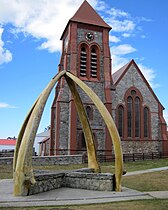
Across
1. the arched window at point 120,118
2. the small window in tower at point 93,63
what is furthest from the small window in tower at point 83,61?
the arched window at point 120,118

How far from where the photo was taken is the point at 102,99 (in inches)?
1300

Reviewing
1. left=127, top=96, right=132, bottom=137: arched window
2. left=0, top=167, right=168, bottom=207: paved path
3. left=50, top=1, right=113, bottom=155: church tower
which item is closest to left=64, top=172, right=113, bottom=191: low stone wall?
left=0, top=167, right=168, bottom=207: paved path

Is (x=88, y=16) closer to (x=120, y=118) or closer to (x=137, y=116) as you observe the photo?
(x=120, y=118)

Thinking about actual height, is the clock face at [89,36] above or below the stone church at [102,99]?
above

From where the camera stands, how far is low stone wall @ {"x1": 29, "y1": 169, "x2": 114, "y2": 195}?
33.8ft

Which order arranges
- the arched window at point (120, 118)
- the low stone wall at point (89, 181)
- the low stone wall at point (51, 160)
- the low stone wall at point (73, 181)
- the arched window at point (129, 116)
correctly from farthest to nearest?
the arched window at point (129, 116), the arched window at point (120, 118), the low stone wall at point (51, 160), the low stone wall at point (89, 181), the low stone wall at point (73, 181)

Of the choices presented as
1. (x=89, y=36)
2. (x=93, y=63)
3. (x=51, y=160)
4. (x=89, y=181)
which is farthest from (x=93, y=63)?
(x=89, y=181)

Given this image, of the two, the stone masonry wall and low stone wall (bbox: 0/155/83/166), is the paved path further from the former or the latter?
the stone masonry wall

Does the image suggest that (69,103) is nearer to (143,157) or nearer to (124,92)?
(124,92)

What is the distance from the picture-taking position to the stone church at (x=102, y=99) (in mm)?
31672

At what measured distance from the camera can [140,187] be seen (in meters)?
11.9

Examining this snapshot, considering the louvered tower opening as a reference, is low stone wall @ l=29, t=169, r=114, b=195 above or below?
below

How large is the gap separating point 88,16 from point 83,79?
31.2 feet

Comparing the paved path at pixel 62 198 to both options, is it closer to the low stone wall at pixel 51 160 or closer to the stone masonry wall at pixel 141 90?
the low stone wall at pixel 51 160
